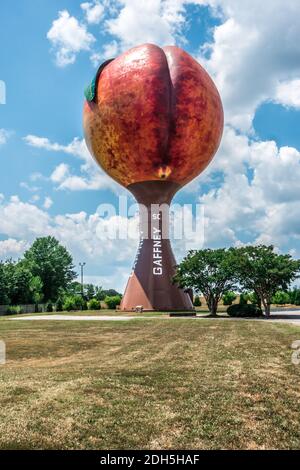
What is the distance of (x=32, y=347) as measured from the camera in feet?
46.9

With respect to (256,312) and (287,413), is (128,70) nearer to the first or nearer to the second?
(256,312)

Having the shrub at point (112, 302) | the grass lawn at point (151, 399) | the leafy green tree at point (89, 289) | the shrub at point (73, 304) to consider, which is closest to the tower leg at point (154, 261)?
the shrub at point (112, 302)

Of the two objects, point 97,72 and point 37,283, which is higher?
point 97,72

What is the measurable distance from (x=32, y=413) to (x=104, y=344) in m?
8.65

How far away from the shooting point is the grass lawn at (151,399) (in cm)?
→ 543

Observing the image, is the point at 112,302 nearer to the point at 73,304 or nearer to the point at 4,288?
the point at 73,304

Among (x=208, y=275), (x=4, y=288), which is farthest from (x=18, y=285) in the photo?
(x=208, y=275)

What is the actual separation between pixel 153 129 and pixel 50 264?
4093cm

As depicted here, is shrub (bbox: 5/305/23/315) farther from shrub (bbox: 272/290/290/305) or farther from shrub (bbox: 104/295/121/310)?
shrub (bbox: 272/290/290/305)

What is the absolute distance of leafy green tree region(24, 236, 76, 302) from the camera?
69875 mm

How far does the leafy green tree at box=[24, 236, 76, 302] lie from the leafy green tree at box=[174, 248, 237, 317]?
38.5 metres

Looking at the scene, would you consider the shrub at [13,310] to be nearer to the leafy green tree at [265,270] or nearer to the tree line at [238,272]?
the tree line at [238,272]
